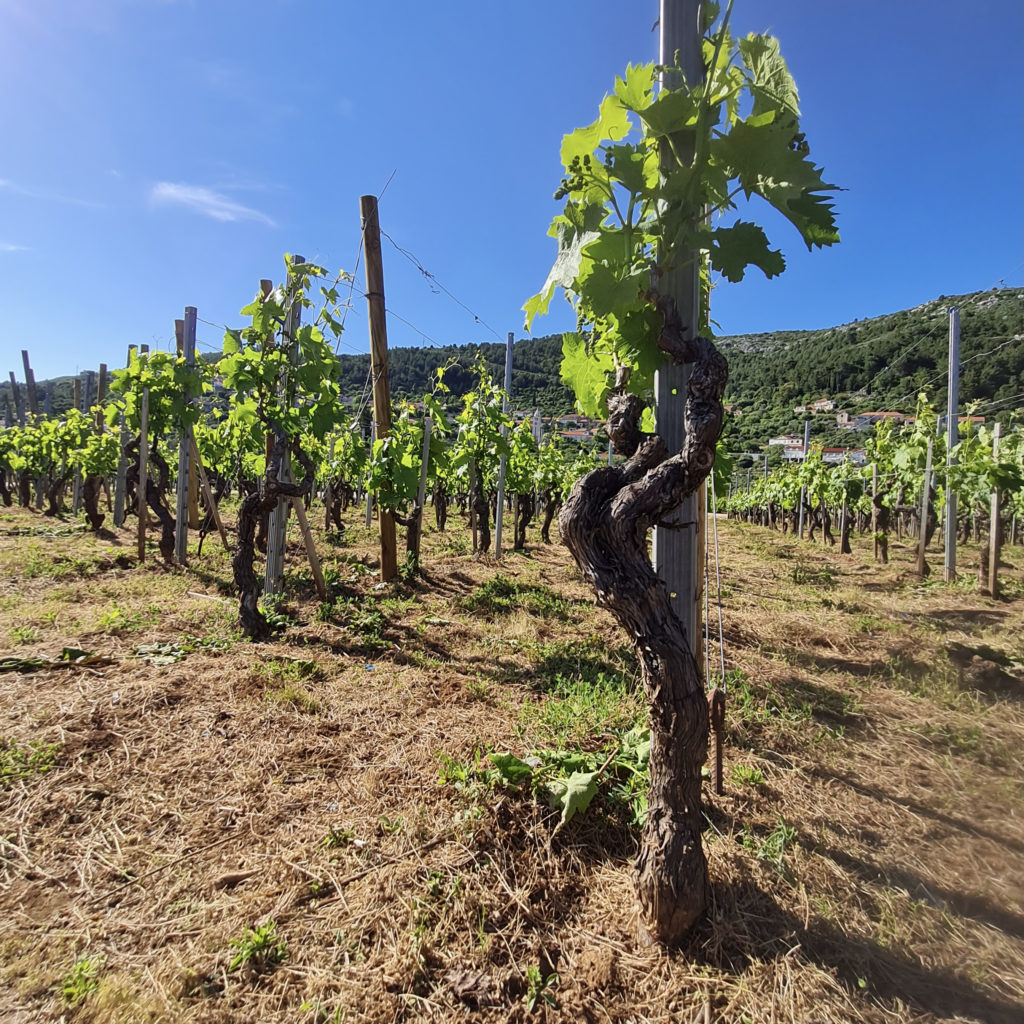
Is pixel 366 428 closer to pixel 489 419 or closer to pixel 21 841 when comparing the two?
pixel 489 419

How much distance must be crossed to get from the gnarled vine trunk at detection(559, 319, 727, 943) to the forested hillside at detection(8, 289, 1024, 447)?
36374 millimetres

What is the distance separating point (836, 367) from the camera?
59188 mm

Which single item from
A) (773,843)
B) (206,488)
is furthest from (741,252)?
(206,488)

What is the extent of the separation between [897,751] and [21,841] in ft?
15.4

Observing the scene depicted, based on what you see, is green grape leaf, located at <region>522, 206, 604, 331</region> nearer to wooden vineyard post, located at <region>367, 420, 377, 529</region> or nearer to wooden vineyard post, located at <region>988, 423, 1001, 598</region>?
wooden vineyard post, located at <region>367, 420, 377, 529</region>

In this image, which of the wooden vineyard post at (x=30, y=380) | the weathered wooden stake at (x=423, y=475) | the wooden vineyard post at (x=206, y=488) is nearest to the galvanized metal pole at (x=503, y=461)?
the weathered wooden stake at (x=423, y=475)

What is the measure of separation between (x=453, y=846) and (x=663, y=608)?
1454 millimetres

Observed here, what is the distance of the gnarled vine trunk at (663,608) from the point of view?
5.81 feet

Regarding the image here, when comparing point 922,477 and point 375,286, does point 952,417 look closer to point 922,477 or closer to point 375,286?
point 922,477

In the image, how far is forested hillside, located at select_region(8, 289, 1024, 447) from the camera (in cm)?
4134

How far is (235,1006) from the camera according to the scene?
68.3 inches

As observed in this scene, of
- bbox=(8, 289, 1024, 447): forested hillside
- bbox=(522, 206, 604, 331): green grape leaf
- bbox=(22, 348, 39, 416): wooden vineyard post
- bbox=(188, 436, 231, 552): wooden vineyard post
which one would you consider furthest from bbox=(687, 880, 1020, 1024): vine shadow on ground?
bbox=(8, 289, 1024, 447): forested hillside

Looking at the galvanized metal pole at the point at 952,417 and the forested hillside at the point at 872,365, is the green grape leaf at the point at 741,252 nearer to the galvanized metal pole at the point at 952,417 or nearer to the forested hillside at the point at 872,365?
the galvanized metal pole at the point at 952,417

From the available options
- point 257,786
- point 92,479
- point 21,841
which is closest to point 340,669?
point 257,786
